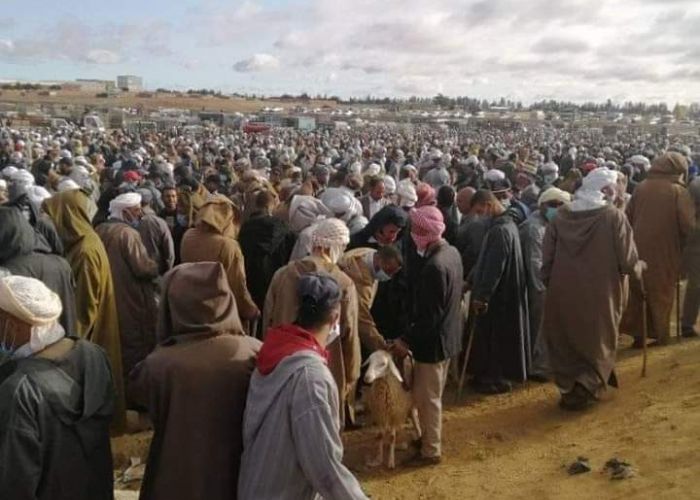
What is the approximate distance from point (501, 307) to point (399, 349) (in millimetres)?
1978

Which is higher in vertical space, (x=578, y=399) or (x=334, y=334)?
(x=334, y=334)

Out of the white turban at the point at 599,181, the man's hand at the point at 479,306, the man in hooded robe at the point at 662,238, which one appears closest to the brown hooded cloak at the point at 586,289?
the white turban at the point at 599,181

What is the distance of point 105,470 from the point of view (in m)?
3.18

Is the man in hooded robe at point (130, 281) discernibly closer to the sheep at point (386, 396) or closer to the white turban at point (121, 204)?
the white turban at point (121, 204)

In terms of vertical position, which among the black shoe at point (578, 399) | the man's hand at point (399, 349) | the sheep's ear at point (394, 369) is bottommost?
the black shoe at point (578, 399)

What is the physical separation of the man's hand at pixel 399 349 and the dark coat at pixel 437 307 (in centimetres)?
4

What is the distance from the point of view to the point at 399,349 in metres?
5.45

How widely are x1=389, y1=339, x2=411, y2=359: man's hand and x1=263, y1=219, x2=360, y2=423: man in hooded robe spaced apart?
526 millimetres

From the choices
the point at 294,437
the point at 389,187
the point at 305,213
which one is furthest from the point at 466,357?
the point at 294,437

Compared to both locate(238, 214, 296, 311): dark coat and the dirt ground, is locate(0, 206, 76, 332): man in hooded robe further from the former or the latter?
locate(238, 214, 296, 311): dark coat

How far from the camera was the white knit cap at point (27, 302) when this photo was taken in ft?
9.74

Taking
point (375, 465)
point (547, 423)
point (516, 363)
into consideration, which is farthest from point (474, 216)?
point (375, 465)

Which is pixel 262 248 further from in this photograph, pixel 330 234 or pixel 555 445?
pixel 555 445

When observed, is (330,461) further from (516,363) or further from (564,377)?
(516,363)
